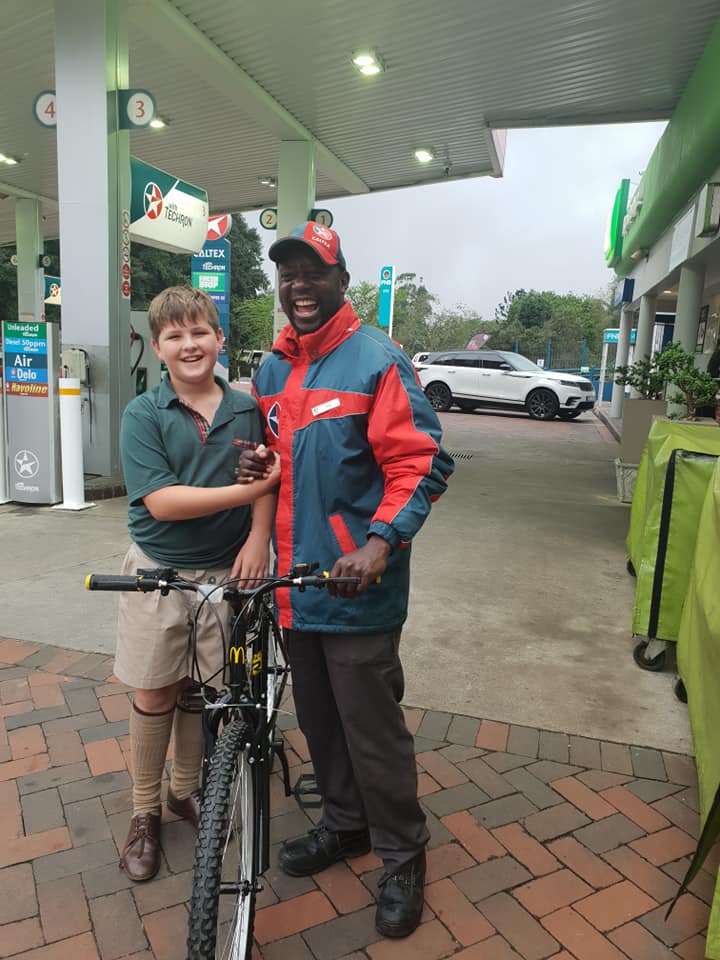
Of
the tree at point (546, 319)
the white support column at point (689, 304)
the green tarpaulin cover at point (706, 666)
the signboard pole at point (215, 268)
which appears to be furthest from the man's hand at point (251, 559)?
the tree at point (546, 319)

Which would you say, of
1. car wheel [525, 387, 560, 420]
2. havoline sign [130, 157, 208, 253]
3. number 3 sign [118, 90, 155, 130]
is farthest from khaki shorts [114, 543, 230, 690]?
car wheel [525, 387, 560, 420]

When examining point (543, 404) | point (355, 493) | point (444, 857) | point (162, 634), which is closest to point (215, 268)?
point (543, 404)

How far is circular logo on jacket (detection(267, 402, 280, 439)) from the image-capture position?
2.06 meters

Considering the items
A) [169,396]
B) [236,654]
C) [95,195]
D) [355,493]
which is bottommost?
[236,654]

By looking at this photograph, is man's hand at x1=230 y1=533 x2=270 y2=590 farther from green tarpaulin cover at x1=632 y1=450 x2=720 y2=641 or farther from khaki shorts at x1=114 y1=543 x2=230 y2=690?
green tarpaulin cover at x1=632 y1=450 x2=720 y2=641

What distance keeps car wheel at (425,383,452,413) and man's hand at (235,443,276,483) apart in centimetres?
1731

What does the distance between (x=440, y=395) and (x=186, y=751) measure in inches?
681

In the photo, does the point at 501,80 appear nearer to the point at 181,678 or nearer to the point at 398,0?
the point at 398,0

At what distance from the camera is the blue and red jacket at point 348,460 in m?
1.89

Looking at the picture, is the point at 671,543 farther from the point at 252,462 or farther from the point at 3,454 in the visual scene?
the point at 3,454

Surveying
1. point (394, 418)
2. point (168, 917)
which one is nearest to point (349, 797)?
point (168, 917)

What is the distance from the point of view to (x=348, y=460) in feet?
6.37

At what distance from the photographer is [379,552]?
5.93 ft

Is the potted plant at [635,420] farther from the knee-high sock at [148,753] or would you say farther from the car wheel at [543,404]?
the car wheel at [543,404]
